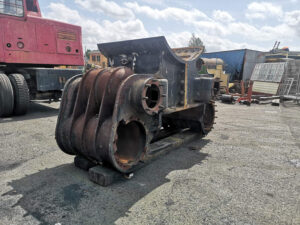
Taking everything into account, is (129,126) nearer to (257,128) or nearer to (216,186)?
(216,186)

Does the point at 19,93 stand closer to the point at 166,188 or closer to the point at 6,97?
the point at 6,97

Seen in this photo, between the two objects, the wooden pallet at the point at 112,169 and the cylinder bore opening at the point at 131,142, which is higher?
the cylinder bore opening at the point at 131,142

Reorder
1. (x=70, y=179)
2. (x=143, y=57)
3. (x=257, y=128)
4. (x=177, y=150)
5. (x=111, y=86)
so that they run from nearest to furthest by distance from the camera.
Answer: (x=111, y=86), (x=70, y=179), (x=143, y=57), (x=177, y=150), (x=257, y=128)

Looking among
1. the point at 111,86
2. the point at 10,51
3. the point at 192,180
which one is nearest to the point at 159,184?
the point at 192,180

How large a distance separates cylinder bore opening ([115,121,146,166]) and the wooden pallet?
0.17 m

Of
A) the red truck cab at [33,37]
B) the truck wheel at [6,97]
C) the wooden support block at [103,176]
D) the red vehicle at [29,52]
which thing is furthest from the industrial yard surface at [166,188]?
the red truck cab at [33,37]

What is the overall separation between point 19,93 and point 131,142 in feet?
15.6

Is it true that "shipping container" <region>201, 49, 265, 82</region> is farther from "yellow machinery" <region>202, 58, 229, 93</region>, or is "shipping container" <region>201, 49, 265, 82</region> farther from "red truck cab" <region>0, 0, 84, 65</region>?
"red truck cab" <region>0, 0, 84, 65</region>

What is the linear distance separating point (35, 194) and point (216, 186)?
2.13 meters

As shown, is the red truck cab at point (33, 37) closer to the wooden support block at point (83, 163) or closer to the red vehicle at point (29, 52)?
the red vehicle at point (29, 52)

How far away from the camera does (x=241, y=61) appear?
60.0 feet

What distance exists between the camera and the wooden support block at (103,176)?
2.63 meters

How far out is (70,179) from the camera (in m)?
2.83

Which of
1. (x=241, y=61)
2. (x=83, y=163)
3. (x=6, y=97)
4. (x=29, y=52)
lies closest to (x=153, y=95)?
(x=83, y=163)
